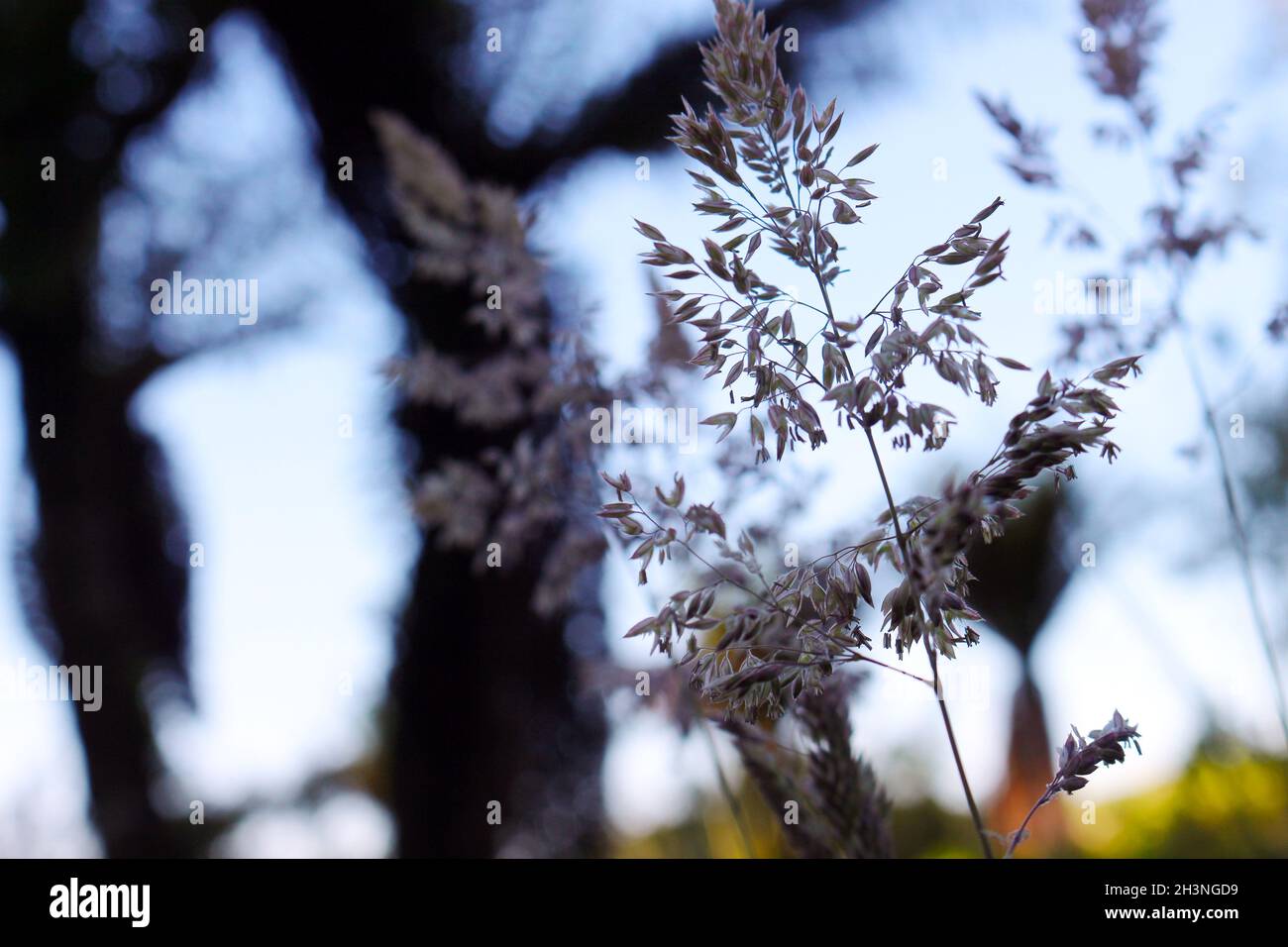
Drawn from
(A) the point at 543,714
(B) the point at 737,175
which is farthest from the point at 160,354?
(B) the point at 737,175

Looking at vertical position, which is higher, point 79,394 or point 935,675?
point 79,394

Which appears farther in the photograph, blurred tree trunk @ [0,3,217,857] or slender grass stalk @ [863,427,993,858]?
blurred tree trunk @ [0,3,217,857]

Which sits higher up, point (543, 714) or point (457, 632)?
point (457, 632)

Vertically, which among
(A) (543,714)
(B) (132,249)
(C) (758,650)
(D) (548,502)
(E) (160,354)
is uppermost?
(B) (132,249)

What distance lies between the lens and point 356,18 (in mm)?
2072

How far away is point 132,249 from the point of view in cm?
245

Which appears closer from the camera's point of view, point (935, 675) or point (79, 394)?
point (935, 675)

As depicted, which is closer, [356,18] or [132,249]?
[356,18]

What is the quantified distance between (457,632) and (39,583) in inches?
53.0

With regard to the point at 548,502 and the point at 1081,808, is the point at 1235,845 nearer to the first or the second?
the point at 1081,808

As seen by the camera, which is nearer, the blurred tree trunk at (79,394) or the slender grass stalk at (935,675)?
the slender grass stalk at (935,675)
